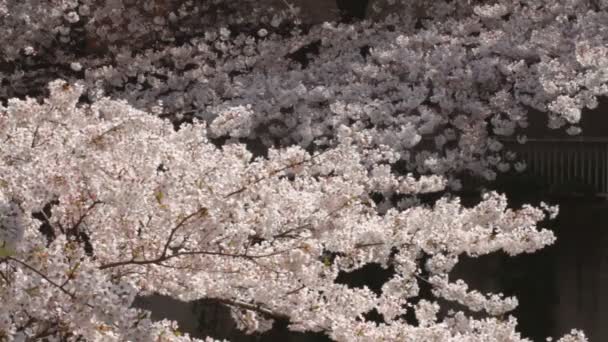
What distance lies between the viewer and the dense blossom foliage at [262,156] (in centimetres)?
307

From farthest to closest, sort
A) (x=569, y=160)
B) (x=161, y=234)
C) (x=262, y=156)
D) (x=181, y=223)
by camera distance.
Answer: (x=569, y=160)
(x=262, y=156)
(x=161, y=234)
(x=181, y=223)

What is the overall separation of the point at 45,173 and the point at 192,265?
1.94 feet

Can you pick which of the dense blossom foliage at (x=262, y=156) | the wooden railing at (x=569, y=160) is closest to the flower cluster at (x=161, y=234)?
the dense blossom foliage at (x=262, y=156)

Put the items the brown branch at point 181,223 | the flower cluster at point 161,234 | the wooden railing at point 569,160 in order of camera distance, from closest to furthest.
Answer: the flower cluster at point 161,234 < the brown branch at point 181,223 < the wooden railing at point 569,160

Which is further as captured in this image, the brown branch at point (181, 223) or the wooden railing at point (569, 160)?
the wooden railing at point (569, 160)

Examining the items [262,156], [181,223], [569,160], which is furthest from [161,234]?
[569,160]

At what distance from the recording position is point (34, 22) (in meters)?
12.3

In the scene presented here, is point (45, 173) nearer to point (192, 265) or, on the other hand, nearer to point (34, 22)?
point (192, 265)

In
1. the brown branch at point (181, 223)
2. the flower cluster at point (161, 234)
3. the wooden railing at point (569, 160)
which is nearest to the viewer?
the flower cluster at point (161, 234)

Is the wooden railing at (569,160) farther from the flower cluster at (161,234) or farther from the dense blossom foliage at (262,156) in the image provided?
the flower cluster at (161,234)

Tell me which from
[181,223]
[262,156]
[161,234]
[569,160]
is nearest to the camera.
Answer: [181,223]

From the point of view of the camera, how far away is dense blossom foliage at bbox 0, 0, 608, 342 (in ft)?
10.1

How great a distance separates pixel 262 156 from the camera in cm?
560

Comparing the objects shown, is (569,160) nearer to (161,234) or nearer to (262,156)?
(262,156)
